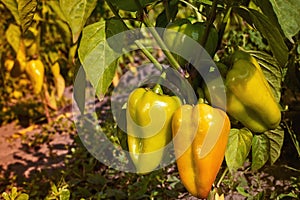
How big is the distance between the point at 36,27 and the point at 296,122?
49.5 inches

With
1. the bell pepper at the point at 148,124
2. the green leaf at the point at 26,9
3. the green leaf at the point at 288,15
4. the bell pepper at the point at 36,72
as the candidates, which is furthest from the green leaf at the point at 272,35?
the bell pepper at the point at 36,72

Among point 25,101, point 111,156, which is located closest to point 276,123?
point 111,156

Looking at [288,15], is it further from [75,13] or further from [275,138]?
[275,138]

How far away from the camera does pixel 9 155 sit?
2252 millimetres

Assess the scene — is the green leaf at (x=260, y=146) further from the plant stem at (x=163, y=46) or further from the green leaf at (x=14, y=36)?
the green leaf at (x=14, y=36)

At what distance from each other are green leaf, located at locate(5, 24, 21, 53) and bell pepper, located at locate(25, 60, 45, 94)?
195 millimetres

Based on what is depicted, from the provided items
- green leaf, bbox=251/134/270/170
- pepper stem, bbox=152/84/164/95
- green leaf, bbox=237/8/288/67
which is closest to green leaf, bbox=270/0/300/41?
green leaf, bbox=237/8/288/67

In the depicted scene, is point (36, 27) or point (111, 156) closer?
point (111, 156)

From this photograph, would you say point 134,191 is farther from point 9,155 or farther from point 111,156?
point 9,155

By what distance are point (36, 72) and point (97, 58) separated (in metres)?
1.42

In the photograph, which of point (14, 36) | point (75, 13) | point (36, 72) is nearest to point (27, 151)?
point (36, 72)

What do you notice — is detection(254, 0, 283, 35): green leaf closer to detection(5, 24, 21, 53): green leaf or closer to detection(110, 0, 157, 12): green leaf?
detection(110, 0, 157, 12): green leaf

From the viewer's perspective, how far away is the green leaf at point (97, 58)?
85 cm

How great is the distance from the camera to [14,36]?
→ 2.05 m
